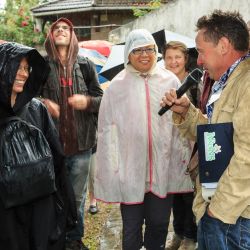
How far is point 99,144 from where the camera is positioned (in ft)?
9.71

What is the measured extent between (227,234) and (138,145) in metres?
1.12

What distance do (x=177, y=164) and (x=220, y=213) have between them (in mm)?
1164

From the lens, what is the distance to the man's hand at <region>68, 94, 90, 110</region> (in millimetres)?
3305

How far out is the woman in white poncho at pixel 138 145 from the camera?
2.87 m

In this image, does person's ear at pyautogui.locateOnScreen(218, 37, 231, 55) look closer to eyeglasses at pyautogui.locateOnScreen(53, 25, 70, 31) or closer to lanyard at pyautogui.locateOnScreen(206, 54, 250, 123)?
lanyard at pyautogui.locateOnScreen(206, 54, 250, 123)

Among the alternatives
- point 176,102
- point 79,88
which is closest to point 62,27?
point 79,88

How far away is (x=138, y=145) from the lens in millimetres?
2859

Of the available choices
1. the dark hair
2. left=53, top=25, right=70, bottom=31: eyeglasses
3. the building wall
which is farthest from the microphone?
the building wall

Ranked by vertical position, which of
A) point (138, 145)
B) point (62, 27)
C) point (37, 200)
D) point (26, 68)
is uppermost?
point (62, 27)

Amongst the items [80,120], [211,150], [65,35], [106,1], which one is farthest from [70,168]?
[106,1]

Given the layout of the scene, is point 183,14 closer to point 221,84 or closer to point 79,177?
point 79,177

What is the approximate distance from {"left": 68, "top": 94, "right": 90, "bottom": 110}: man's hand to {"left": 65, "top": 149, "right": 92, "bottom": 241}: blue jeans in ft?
1.51

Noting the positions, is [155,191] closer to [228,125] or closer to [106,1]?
[228,125]

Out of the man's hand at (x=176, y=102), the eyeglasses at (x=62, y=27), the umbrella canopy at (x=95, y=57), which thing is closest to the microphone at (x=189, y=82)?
the man's hand at (x=176, y=102)
